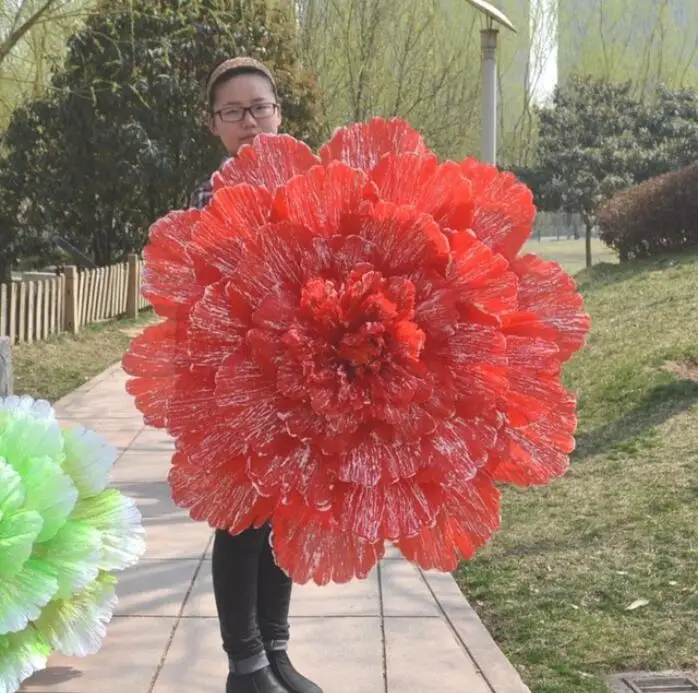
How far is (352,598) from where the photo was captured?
3771 millimetres

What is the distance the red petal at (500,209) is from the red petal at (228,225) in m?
0.30

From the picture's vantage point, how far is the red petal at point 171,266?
1.38m

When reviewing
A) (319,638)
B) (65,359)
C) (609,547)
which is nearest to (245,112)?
(319,638)

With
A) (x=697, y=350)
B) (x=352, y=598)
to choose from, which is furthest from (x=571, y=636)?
(x=697, y=350)

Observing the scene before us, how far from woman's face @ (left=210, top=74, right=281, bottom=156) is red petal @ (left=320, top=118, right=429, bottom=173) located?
813 mm

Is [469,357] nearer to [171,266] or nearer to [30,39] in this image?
[171,266]

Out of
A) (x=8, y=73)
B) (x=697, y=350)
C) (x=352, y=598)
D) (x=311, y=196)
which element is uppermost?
(x=8, y=73)

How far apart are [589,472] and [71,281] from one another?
845 centimetres

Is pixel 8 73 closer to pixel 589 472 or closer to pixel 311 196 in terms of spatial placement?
pixel 589 472

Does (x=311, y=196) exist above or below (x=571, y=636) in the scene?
above

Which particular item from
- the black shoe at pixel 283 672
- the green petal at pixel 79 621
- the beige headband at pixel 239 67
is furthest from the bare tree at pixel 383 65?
the green petal at pixel 79 621

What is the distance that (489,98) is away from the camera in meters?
7.45

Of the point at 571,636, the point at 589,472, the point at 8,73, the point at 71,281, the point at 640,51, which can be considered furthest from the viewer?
the point at 640,51

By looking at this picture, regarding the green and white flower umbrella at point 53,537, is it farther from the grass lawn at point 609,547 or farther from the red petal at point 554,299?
the grass lawn at point 609,547
